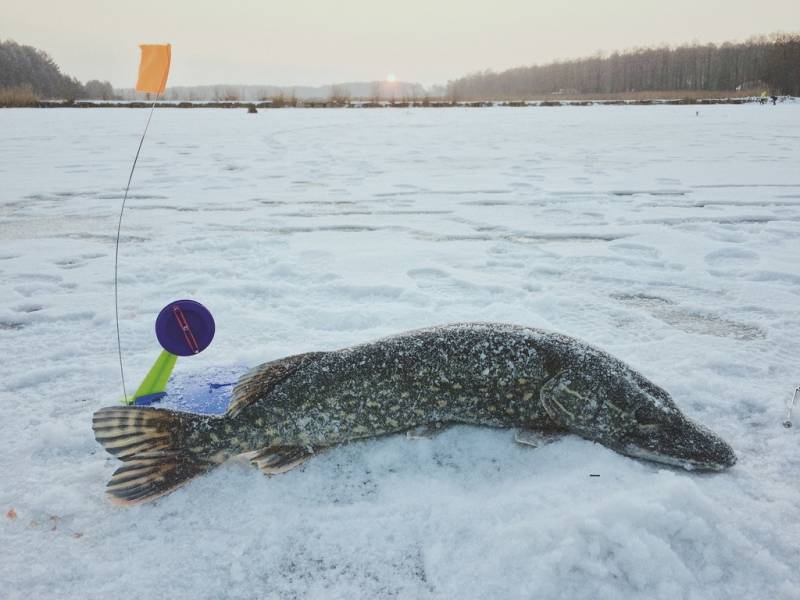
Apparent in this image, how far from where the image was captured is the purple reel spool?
230 cm

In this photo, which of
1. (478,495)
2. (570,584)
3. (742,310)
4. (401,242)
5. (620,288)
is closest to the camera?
(570,584)

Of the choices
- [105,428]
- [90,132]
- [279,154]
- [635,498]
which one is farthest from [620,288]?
[90,132]

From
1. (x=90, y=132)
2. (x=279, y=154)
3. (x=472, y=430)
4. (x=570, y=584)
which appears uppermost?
(x=90, y=132)

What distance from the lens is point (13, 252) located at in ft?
16.7

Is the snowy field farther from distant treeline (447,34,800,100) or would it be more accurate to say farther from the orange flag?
distant treeline (447,34,800,100)

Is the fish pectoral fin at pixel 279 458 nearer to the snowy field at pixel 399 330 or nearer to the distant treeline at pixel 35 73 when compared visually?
the snowy field at pixel 399 330

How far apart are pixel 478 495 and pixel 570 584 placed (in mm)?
453

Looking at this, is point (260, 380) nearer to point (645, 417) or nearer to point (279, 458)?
point (279, 458)

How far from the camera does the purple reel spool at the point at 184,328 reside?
2.30 meters

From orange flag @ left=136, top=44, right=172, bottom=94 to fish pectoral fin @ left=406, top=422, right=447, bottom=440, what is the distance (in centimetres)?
179

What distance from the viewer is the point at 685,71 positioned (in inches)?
4429

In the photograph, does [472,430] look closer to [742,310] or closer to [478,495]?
[478,495]

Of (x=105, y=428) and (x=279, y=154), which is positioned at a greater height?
(x=279, y=154)

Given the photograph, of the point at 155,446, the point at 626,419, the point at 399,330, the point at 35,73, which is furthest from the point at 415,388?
the point at 35,73
